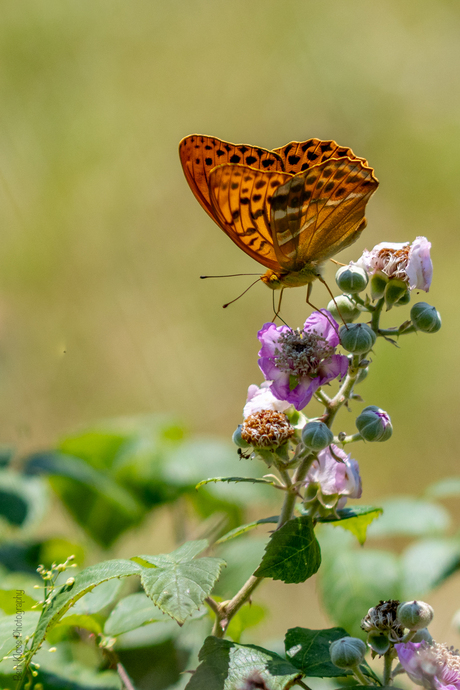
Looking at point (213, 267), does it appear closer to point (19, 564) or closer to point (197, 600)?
point (19, 564)

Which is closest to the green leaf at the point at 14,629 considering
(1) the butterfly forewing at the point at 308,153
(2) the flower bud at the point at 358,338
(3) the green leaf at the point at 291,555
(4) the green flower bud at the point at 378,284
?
(3) the green leaf at the point at 291,555

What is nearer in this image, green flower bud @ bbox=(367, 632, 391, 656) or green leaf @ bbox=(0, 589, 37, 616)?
green flower bud @ bbox=(367, 632, 391, 656)

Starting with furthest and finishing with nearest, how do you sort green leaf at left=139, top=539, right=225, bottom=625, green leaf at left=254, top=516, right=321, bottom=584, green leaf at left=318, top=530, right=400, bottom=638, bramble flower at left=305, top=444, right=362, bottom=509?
1. green leaf at left=318, top=530, right=400, bottom=638
2. bramble flower at left=305, top=444, right=362, bottom=509
3. green leaf at left=254, top=516, right=321, bottom=584
4. green leaf at left=139, top=539, right=225, bottom=625

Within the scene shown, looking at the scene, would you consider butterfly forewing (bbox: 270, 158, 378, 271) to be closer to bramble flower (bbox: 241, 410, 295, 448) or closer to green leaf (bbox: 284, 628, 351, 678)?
bramble flower (bbox: 241, 410, 295, 448)

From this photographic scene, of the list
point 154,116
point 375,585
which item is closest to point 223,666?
point 375,585

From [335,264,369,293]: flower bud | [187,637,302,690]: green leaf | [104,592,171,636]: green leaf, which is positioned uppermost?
[335,264,369,293]: flower bud

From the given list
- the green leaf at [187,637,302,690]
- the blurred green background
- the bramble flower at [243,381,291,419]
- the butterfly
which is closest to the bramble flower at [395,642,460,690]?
the green leaf at [187,637,302,690]

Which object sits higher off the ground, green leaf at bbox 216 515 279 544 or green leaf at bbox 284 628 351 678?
green leaf at bbox 216 515 279 544

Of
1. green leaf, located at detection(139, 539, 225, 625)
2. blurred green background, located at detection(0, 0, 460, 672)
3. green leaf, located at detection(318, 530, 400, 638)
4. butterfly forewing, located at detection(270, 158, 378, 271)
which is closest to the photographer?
green leaf, located at detection(139, 539, 225, 625)
